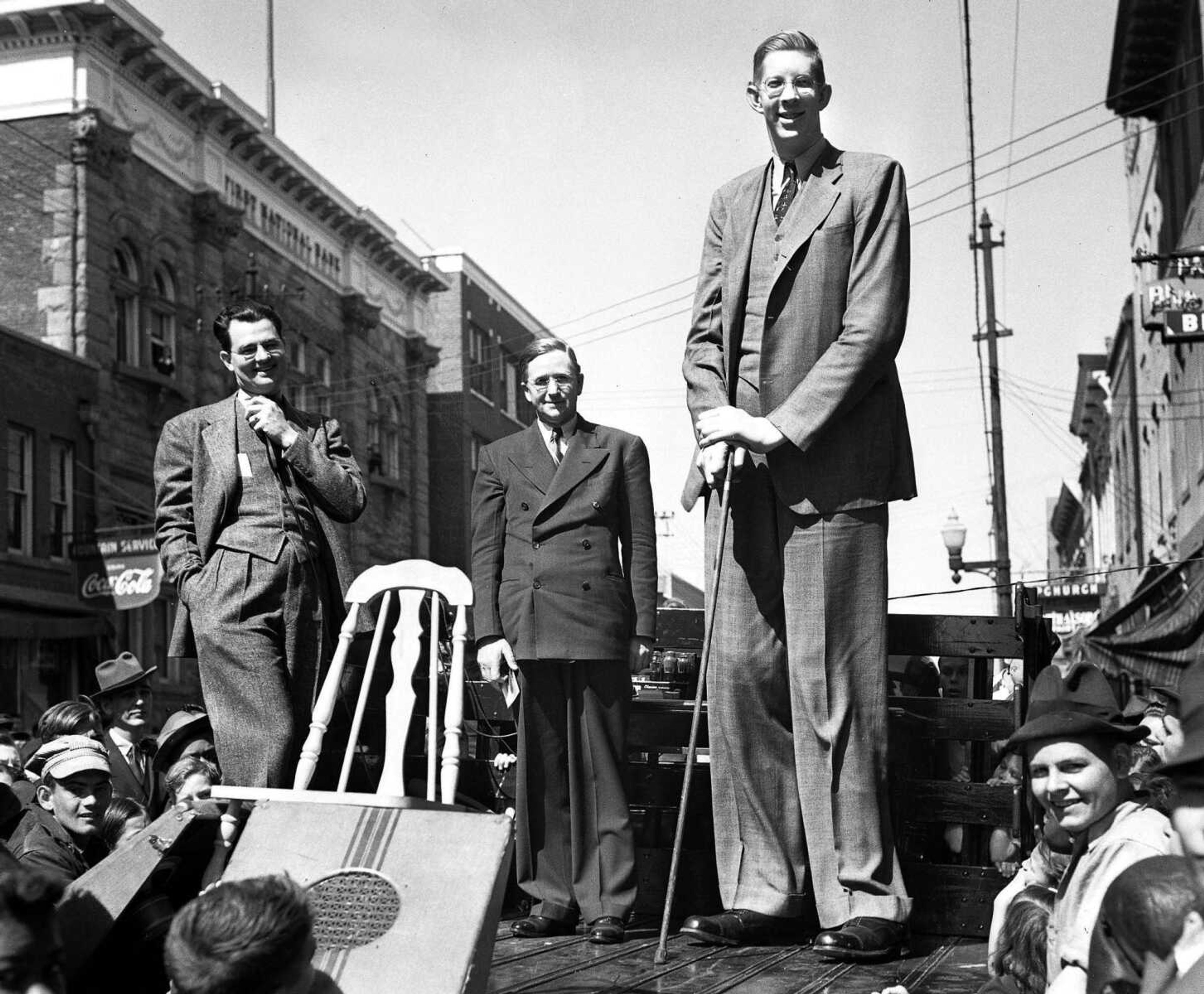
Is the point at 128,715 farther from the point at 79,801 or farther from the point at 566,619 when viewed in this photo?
the point at 566,619

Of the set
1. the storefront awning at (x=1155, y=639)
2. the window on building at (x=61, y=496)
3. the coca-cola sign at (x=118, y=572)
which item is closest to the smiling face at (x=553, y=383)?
the storefront awning at (x=1155, y=639)

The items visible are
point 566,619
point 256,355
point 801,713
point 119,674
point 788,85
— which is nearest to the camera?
point 801,713

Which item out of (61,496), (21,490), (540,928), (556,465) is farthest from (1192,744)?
(61,496)

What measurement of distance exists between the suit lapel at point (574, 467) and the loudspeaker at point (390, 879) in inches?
76.5

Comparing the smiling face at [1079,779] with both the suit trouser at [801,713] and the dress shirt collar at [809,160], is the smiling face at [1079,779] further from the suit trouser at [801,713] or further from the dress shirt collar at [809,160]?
the dress shirt collar at [809,160]

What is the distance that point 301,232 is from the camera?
116 ft

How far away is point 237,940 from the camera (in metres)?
2.66

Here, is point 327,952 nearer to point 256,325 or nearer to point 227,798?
point 227,798

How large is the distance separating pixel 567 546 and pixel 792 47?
182 centimetres

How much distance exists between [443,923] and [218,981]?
26.7 inches

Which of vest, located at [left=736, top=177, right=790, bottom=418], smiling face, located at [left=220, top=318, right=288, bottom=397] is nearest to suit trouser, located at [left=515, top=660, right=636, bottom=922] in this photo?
vest, located at [left=736, top=177, right=790, bottom=418]

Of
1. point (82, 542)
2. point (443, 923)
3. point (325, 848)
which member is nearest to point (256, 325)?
point (325, 848)

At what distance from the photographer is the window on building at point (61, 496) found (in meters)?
25.0

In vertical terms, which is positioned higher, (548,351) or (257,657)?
(548,351)
